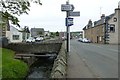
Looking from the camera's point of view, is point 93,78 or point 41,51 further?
point 41,51

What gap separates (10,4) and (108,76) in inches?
396

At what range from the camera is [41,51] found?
170 feet

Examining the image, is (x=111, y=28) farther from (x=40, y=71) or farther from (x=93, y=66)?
(x=93, y=66)

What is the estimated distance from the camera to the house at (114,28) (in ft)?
261

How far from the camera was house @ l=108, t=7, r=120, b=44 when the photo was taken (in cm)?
7969

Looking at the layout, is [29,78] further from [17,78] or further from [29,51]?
[29,51]

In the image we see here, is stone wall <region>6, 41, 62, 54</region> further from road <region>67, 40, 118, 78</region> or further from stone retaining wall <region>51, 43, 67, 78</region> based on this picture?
stone retaining wall <region>51, 43, 67, 78</region>

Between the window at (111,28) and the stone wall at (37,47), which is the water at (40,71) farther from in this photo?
the window at (111,28)

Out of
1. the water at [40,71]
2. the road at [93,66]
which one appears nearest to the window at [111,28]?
the water at [40,71]

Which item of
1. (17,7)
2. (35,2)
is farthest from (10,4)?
(35,2)

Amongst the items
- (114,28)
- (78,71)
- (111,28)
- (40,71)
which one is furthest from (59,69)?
(111,28)

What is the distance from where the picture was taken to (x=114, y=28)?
8075 centimetres

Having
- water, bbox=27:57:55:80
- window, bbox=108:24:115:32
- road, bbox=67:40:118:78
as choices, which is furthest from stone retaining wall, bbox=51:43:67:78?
window, bbox=108:24:115:32

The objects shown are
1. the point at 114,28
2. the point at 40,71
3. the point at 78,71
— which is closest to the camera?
the point at 78,71
